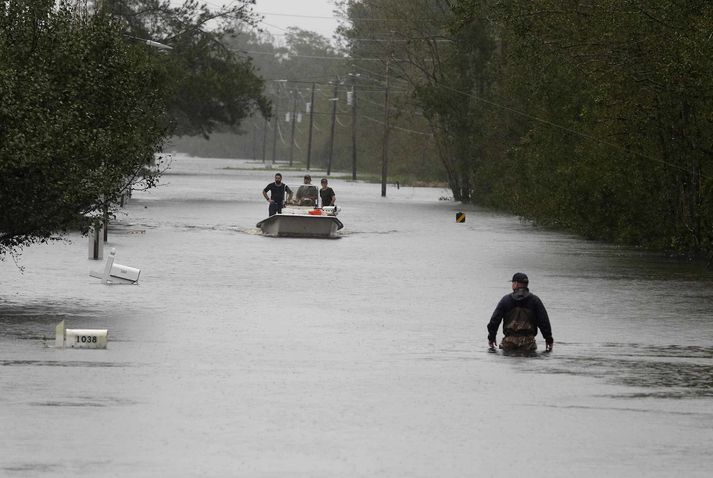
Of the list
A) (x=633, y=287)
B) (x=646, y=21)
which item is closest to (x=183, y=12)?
(x=646, y=21)

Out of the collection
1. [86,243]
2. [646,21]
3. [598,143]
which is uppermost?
[646,21]

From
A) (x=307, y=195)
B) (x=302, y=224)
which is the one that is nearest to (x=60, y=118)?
(x=302, y=224)

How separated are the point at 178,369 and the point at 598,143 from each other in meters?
27.5

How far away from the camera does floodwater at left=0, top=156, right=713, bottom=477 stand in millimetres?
11641

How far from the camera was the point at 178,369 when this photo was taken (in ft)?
54.3

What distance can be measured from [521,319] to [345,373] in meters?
2.79

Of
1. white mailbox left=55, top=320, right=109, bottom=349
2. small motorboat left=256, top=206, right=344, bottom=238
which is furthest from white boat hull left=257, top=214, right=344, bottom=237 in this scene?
white mailbox left=55, top=320, right=109, bottom=349

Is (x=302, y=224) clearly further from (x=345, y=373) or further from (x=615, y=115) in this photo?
(x=345, y=373)

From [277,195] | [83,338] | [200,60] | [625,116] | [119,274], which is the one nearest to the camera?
[83,338]

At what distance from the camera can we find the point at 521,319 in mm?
18391

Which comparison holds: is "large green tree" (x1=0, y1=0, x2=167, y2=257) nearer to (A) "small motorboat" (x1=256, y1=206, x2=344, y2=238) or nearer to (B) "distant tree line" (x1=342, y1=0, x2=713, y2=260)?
(B) "distant tree line" (x1=342, y1=0, x2=713, y2=260)

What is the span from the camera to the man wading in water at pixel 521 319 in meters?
18.2

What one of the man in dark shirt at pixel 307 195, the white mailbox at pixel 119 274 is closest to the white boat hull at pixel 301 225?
Answer: the man in dark shirt at pixel 307 195

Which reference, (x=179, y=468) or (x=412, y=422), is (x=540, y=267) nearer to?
(x=412, y=422)
